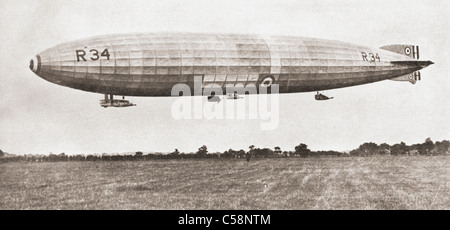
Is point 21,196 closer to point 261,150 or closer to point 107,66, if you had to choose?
point 107,66

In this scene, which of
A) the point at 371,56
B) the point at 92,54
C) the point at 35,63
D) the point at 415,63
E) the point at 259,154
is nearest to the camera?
the point at 35,63

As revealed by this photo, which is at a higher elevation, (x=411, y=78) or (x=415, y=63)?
(x=415, y=63)

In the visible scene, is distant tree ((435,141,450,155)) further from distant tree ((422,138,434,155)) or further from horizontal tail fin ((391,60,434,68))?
horizontal tail fin ((391,60,434,68))

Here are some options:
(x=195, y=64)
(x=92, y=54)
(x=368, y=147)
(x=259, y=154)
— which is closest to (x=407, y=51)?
(x=195, y=64)

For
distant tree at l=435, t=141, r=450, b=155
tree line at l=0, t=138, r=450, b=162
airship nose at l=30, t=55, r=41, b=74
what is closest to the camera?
airship nose at l=30, t=55, r=41, b=74

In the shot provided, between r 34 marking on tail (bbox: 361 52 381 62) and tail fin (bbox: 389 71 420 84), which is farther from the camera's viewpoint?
tail fin (bbox: 389 71 420 84)

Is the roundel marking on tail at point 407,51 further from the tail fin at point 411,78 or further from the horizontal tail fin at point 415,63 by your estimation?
the horizontal tail fin at point 415,63

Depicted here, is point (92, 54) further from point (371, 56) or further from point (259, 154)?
point (259, 154)

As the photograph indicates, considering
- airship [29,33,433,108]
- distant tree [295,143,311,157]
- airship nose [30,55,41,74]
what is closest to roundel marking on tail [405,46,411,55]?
airship [29,33,433,108]

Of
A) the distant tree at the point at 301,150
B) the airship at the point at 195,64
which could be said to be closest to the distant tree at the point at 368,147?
the distant tree at the point at 301,150
